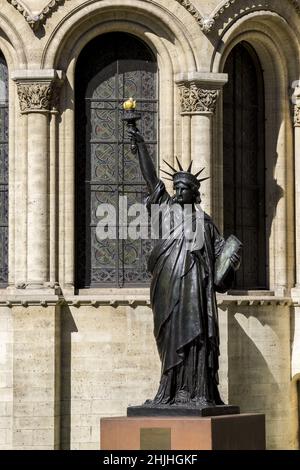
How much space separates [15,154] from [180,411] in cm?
1203

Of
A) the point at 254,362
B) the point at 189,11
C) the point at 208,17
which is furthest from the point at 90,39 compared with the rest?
the point at 254,362

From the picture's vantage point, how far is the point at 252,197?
1518 inches

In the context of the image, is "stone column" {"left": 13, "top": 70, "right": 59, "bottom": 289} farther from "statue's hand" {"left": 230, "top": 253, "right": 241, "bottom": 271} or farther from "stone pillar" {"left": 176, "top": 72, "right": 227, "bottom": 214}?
"statue's hand" {"left": 230, "top": 253, "right": 241, "bottom": 271}

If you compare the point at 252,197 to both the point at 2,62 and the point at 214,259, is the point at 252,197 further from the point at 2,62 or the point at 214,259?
the point at 214,259

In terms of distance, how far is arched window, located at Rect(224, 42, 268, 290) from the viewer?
125 feet

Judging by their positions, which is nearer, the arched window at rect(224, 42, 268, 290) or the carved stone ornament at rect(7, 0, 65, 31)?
the carved stone ornament at rect(7, 0, 65, 31)

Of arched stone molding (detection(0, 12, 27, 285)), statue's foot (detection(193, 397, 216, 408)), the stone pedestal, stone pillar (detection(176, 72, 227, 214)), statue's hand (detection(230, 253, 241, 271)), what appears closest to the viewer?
the stone pedestal

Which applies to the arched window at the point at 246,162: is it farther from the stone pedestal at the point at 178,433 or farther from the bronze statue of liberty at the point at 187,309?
the stone pedestal at the point at 178,433

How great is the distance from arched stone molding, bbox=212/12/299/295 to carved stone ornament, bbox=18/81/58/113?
4.60 m

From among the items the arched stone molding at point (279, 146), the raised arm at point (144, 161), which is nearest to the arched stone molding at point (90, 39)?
the arched stone molding at point (279, 146)

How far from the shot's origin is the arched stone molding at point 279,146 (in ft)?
126

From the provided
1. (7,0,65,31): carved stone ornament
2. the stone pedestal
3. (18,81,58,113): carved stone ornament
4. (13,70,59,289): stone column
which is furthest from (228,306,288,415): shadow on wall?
the stone pedestal

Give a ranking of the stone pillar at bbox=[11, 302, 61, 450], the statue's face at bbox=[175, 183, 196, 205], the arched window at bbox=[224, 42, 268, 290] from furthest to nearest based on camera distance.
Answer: the arched window at bbox=[224, 42, 268, 290]
the stone pillar at bbox=[11, 302, 61, 450]
the statue's face at bbox=[175, 183, 196, 205]

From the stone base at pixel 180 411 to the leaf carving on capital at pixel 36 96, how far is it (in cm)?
1129
